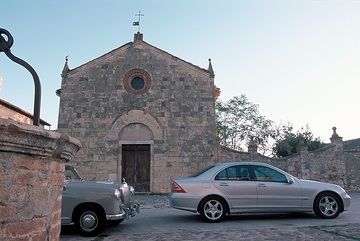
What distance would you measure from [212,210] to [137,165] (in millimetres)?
10495

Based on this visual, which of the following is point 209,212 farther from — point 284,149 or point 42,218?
point 284,149

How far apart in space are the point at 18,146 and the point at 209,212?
6530 millimetres

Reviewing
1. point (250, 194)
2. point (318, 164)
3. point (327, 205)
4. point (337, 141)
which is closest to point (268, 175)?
point (250, 194)

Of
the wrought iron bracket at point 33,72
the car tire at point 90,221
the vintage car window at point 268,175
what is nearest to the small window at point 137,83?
the vintage car window at point 268,175

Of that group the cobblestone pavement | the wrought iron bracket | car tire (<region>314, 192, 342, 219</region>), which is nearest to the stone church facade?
car tire (<region>314, 192, 342, 219</region>)

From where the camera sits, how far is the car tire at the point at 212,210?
855 centimetres

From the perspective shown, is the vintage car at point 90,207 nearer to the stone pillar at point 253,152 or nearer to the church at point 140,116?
the church at point 140,116

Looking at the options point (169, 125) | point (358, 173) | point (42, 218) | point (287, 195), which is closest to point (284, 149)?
point (358, 173)

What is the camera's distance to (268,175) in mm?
9078

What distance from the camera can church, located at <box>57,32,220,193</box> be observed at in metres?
18.3

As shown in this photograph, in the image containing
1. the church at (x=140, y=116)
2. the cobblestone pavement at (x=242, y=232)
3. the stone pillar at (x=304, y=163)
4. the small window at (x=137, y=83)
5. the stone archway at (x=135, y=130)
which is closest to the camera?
the cobblestone pavement at (x=242, y=232)

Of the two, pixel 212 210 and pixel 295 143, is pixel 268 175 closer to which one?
pixel 212 210

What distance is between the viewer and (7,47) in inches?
131

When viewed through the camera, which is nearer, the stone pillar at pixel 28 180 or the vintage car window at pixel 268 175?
the stone pillar at pixel 28 180
